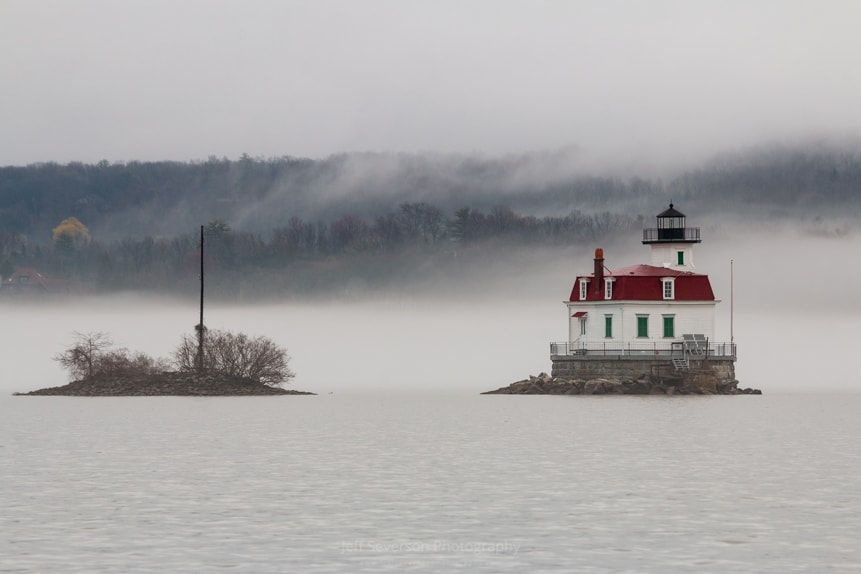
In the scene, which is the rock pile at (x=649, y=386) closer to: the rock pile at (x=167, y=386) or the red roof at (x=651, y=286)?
the red roof at (x=651, y=286)

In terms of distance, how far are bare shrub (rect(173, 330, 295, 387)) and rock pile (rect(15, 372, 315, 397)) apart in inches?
21.4

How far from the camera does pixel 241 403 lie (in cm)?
9488

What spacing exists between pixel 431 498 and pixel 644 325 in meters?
62.4

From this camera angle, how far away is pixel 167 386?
330 feet

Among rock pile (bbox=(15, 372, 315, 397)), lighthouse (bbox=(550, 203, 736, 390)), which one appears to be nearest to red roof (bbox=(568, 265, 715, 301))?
lighthouse (bbox=(550, 203, 736, 390))

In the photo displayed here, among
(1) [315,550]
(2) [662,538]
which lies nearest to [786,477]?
(2) [662,538]

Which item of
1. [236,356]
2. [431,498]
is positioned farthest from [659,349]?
[431,498]

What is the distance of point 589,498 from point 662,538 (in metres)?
6.68

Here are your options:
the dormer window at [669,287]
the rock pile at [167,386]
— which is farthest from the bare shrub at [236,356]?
the dormer window at [669,287]

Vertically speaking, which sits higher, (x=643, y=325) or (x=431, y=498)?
(x=643, y=325)

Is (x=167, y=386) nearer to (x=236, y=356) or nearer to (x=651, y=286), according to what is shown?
(x=236, y=356)

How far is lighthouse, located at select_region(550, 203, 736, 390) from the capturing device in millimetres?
93562

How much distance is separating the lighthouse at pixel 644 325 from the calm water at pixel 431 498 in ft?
91.1

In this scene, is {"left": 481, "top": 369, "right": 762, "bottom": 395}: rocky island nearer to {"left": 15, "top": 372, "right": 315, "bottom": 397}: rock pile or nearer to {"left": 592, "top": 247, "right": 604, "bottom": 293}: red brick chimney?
{"left": 592, "top": 247, "right": 604, "bottom": 293}: red brick chimney
